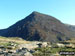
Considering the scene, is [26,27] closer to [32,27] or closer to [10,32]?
[32,27]

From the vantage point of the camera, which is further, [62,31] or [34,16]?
[34,16]

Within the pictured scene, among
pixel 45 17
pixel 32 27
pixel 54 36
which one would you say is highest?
pixel 45 17

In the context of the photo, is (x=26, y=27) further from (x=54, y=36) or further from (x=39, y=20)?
(x=54, y=36)

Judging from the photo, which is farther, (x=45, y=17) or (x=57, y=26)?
(x=45, y=17)

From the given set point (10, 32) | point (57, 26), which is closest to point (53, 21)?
point (57, 26)

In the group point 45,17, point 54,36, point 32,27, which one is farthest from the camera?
point 45,17

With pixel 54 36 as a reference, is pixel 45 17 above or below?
above

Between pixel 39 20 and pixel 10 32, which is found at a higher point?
pixel 39 20

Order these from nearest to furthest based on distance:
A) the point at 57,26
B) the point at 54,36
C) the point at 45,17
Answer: the point at 54,36
the point at 57,26
the point at 45,17

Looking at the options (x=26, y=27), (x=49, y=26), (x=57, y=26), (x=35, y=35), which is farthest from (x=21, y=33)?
(x=57, y=26)
